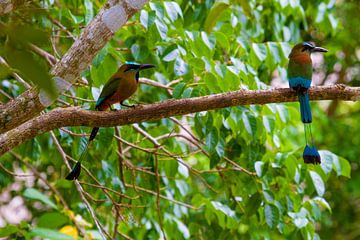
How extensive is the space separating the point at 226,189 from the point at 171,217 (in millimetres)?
440

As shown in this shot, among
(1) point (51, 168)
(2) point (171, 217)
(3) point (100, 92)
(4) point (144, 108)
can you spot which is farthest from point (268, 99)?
(1) point (51, 168)

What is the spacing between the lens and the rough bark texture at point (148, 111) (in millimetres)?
2553

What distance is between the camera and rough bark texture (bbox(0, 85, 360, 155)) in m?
2.55

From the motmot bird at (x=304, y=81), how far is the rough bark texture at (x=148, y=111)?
8 centimetres

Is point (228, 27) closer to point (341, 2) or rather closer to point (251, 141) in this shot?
point (251, 141)

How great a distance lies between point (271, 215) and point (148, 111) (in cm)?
141

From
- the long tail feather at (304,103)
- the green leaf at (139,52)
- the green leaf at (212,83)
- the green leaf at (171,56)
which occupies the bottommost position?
the long tail feather at (304,103)

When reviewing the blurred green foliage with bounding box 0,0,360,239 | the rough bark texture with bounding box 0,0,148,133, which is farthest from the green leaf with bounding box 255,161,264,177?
the rough bark texture with bounding box 0,0,148,133

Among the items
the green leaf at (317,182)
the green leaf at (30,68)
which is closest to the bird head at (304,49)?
the green leaf at (317,182)

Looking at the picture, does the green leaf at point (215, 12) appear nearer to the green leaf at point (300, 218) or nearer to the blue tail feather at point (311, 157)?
the blue tail feather at point (311, 157)

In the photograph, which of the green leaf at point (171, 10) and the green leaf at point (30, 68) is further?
the green leaf at point (171, 10)

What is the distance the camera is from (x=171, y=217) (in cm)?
440

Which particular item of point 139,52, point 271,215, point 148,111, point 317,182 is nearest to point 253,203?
point 271,215

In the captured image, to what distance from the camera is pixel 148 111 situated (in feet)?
8.94
